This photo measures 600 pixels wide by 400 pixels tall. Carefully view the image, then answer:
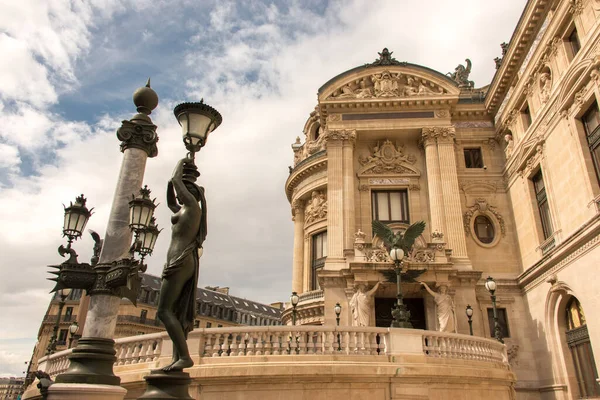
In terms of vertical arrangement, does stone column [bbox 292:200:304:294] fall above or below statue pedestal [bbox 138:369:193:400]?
above

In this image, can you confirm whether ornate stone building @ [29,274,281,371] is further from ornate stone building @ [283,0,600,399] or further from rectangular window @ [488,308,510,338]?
rectangular window @ [488,308,510,338]

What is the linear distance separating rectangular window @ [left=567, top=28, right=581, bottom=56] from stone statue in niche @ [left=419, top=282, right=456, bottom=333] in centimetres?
1142

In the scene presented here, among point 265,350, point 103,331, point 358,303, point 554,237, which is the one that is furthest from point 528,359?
point 103,331

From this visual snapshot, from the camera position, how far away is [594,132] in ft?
56.3

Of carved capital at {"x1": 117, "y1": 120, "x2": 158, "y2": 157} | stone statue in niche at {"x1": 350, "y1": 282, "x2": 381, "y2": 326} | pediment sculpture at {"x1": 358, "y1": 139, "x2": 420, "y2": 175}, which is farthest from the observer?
pediment sculpture at {"x1": 358, "y1": 139, "x2": 420, "y2": 175}

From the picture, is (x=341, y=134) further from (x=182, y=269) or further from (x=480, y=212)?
(x=182, y=269)

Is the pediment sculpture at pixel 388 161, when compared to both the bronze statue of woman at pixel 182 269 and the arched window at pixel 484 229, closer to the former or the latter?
the arched window at pixel 484 229

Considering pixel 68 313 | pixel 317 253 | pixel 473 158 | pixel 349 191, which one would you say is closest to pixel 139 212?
pixel 349 191

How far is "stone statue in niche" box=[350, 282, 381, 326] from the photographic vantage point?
2061 cm

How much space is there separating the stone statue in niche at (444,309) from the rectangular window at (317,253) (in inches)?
407

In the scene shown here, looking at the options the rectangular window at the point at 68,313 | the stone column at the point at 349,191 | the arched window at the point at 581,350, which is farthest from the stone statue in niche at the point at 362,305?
the rectangular window at the point at 68,313

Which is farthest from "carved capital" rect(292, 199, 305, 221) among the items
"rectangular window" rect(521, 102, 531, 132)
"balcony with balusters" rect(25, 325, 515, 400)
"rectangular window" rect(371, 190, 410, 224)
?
"balcony with balusters" rect(25, 325, 515, 400)

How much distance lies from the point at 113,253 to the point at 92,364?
211 cm

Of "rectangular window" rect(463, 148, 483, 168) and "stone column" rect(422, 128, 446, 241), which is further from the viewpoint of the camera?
"rectangular window" rect(463, 148, 483, 168)
